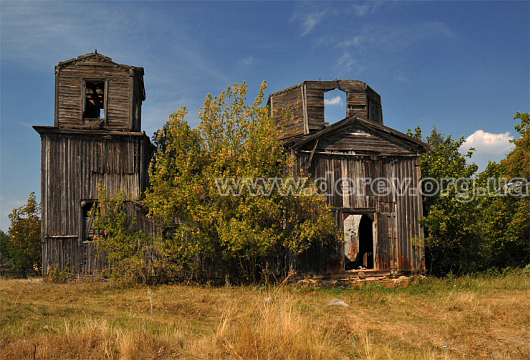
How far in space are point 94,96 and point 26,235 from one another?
15.3m

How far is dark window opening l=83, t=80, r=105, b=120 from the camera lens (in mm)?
20723

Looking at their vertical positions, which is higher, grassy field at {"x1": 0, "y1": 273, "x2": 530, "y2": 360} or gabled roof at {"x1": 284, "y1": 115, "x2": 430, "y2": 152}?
gabled roof at {"x1": 284, "y1": 115, "x2": 430, "y2": 152}

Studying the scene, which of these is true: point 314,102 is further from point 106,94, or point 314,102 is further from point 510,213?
point 510,213

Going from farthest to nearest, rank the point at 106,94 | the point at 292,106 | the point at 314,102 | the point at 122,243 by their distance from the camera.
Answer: the point at 292,106 < the point at 314,102 < the point at 106,94 < the point at 122,243

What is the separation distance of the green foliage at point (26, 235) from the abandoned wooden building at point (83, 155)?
14204 millimetres

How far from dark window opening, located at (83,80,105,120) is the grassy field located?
386 inches

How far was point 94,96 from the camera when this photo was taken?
73.0ft

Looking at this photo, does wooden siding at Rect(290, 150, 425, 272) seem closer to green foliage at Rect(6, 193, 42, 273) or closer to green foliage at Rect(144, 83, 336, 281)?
green foliage at Rect(144, 83, 336, 281)

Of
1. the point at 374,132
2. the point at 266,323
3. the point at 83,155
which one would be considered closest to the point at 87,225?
the point at 83,155

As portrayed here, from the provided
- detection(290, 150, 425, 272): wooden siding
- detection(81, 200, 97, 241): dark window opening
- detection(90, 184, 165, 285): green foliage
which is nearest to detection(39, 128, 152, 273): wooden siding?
detection(81, 200, 97, 241): dark window opening

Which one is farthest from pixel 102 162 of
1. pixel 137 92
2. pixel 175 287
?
pixel 175 287

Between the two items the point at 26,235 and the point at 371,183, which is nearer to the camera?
the point at 371,183

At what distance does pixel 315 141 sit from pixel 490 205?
1000 centimetres

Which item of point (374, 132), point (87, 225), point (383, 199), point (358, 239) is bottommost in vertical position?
point (358, 239)
